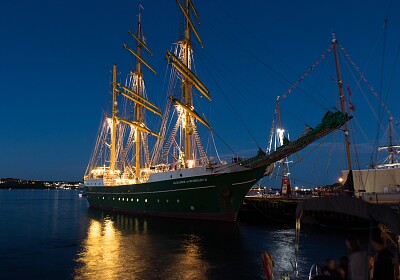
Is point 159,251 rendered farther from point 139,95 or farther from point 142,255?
point 139,95

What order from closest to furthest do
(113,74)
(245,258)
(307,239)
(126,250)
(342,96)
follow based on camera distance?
(245,258) → (126,250) → (307,239) → (342,96) → (113,74)

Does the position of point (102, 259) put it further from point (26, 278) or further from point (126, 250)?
point (26, 278)

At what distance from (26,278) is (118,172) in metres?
37.2

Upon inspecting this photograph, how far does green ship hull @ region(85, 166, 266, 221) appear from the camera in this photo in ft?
102

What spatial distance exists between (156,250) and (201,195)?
1178cm

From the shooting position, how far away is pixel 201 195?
32188 mm

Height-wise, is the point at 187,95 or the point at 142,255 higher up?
the point at 187,95

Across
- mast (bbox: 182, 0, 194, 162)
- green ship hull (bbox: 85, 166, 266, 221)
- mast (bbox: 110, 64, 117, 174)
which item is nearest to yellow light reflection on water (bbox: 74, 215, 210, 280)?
green ship hull (bbox: 85, 166, 266, 221)

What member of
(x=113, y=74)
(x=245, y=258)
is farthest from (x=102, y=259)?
(x=113, y=74)

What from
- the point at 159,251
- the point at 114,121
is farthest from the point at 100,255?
the point at 114,121

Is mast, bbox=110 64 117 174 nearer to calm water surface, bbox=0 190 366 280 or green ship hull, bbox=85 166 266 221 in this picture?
green ship hull, bbox=85 166 266 221

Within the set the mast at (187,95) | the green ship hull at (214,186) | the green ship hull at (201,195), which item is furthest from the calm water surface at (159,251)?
the mast at (187,95)

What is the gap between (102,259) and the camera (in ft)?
62.0

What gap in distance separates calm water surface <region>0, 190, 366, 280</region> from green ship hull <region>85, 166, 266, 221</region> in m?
1.31
